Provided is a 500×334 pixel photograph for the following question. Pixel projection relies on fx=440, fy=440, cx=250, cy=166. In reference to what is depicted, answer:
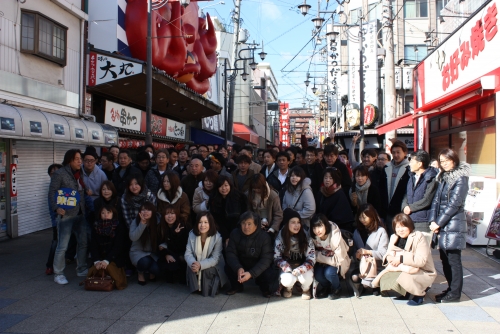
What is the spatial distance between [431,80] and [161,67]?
9302 mm

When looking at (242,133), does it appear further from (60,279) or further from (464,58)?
(60,279)

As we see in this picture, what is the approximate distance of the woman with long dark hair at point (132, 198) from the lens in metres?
6.36

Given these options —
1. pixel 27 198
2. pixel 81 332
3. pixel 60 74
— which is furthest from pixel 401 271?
pixel 60 74

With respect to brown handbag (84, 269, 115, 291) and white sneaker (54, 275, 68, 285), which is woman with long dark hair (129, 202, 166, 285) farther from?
white sneaker (54, 275, 68, 285)

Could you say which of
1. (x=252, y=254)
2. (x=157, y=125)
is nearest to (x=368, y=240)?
(x=252, y=254)

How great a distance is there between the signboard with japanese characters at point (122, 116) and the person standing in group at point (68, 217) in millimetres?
7658

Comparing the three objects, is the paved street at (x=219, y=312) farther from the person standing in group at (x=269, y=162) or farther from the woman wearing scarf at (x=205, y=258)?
the person standing in group at (x=269, y=162)

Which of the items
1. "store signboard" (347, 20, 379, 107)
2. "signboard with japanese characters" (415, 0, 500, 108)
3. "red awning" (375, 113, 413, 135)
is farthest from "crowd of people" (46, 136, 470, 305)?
"store signboard" (347, 20, 379, 107)

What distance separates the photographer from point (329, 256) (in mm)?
5602

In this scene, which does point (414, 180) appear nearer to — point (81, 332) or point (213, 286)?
point (213, 286)

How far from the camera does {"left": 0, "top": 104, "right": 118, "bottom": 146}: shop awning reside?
811cm

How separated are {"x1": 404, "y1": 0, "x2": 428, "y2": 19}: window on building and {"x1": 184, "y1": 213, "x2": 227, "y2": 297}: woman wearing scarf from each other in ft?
92.1

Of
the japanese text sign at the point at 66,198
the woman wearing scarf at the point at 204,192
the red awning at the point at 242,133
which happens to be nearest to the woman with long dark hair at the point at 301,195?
the woman wearing scarf at the point at 204,192

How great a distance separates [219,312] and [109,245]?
2.01 metres
